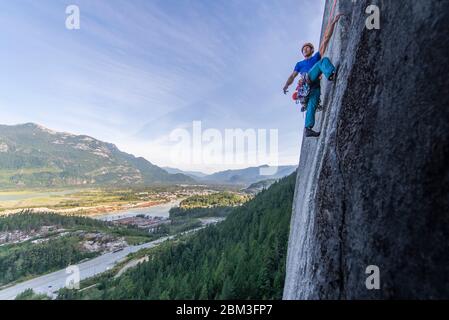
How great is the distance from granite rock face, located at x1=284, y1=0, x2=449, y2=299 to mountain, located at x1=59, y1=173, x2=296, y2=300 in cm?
1791

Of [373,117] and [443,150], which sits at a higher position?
[373,117]

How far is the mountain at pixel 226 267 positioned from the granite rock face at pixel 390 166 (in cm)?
1791

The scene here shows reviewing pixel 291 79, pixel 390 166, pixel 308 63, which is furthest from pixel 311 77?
pixel 390 166

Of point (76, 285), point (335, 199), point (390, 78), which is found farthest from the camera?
point (76, 285)

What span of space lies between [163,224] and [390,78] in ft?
561

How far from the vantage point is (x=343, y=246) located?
4.91 m

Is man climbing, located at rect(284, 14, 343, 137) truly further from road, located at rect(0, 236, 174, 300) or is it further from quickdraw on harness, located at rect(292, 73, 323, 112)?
road, located at rect(0, 236, 174, 300)

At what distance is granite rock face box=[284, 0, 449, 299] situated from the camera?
3641mm

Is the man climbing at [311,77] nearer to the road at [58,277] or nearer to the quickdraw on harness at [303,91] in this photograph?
the quickdraw on harness at [303,91]
